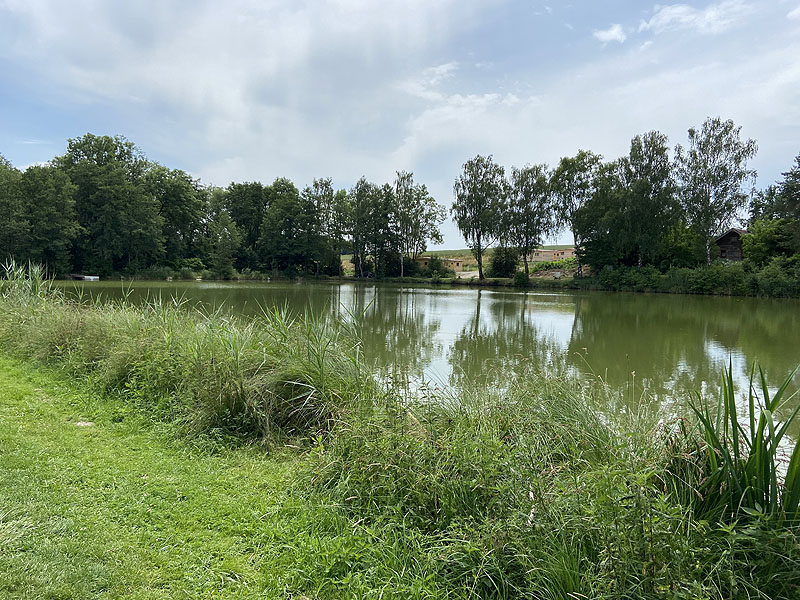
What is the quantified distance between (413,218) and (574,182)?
18.4m

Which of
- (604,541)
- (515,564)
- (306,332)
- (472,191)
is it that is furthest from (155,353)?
(472,191)

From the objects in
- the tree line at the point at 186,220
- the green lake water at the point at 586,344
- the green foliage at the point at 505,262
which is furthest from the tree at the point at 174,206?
the green lake water at the point at 586,344

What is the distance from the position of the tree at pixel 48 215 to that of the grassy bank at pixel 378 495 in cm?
3982

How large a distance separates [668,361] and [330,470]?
370 inches

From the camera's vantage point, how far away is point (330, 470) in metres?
3.06

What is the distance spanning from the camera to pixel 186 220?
167ft

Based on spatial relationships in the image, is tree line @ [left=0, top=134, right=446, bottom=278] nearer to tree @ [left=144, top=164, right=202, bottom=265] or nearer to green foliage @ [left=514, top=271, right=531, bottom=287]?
tree @ [left=144, top=164, right=202, bottom=265]

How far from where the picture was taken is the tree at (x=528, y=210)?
41.3 m

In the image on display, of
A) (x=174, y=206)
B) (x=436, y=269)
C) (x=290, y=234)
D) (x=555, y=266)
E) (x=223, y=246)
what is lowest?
(x=436, y=269)

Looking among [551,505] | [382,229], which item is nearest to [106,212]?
[382,229]

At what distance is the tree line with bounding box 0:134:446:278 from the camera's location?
1412 inches

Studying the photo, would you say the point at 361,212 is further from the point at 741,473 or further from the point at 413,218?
the point at 741,473

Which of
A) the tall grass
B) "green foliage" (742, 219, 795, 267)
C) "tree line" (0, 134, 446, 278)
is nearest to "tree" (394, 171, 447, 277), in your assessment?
"tree line" (0, 134, 446, 278)

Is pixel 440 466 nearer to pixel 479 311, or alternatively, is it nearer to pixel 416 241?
pixel 479 311
